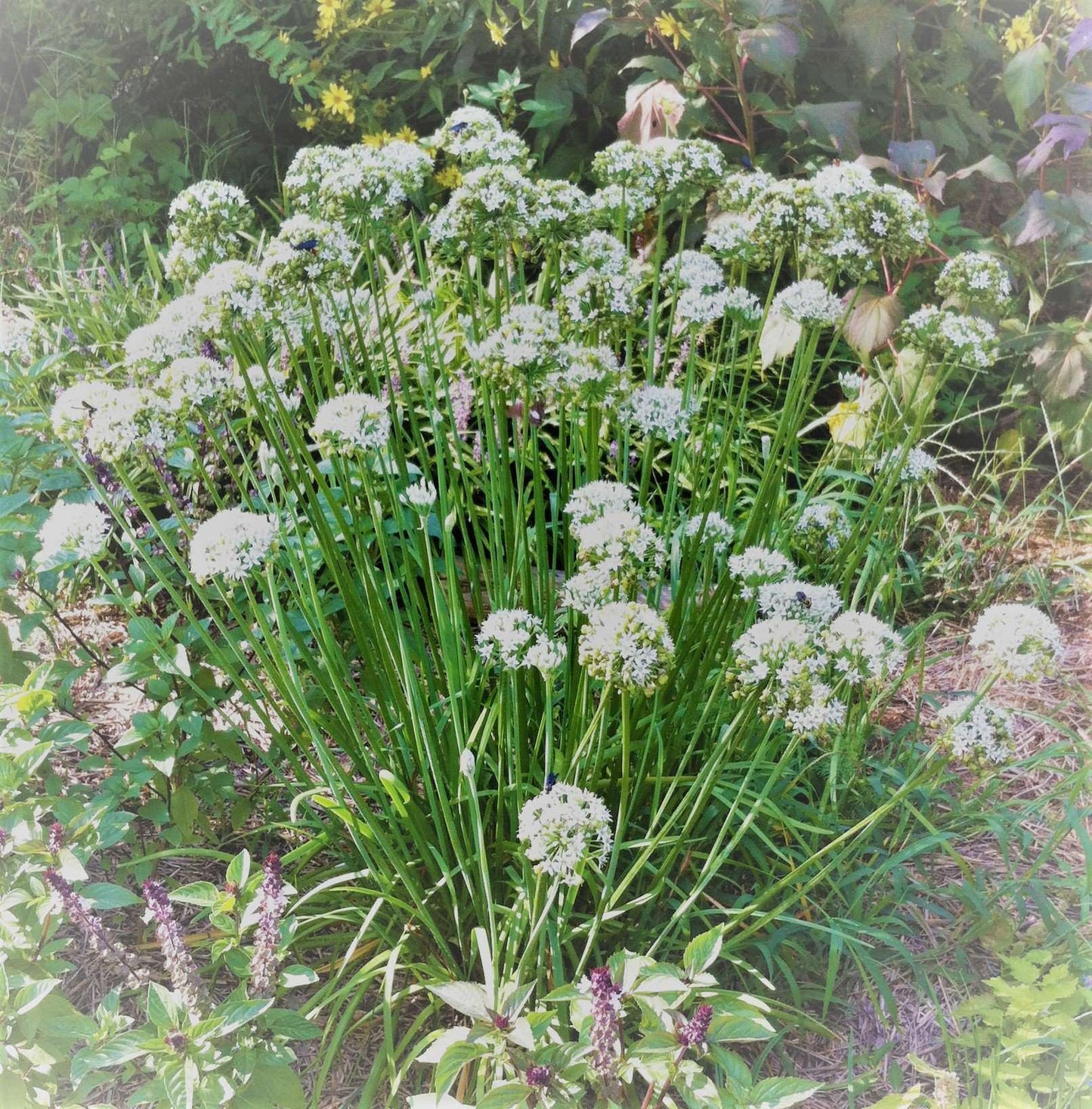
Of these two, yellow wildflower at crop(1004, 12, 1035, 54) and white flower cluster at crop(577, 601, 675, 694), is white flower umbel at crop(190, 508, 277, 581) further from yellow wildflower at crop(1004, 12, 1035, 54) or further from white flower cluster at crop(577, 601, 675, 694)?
yellow wildflower at crop(1004, 12, 1035, 54)

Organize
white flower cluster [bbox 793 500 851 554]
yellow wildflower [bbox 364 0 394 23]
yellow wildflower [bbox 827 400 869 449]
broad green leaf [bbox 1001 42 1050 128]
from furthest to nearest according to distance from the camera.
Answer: yellow wildflower [bbox 364 0 394 23], broad green leaf [bbox 1001 42 1050 128], yellow wildflower [bbox 827 400 869 449], white flower cluster [bbox 793 500 851 554]

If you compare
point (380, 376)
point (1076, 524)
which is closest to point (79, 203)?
point (380, 376)

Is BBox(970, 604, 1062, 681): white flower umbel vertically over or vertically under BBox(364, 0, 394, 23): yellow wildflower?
under

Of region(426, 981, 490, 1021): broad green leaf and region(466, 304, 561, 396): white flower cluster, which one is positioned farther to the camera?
region(466, 304, 561, 396): white flower cluster

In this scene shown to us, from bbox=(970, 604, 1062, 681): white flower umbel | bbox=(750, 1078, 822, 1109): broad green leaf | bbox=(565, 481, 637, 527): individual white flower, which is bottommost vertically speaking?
bbox=(750, 1078, 822, 1109): broad green leaf

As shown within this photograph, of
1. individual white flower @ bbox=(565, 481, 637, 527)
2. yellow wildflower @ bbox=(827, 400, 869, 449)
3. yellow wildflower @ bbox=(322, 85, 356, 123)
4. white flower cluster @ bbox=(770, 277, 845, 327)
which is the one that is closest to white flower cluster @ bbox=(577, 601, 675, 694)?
individual white flower @ bbox=(565, 481, 637, 527)

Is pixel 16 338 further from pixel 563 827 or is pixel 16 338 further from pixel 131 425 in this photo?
pixel 563 827

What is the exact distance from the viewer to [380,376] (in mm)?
3031

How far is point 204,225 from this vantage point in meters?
1.90

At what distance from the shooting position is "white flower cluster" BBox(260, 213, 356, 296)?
5.51 feet

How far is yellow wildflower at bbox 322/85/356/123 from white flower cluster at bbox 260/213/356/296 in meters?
2.77

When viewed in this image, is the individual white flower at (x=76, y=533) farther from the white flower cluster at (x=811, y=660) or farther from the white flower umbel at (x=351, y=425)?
the white flower cluster at (x=811, y=660)

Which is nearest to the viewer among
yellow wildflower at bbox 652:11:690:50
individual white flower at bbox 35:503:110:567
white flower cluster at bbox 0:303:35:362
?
individual white flower at bbox 35:503:110:567

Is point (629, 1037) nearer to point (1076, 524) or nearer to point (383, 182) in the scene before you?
point (383, 182)
